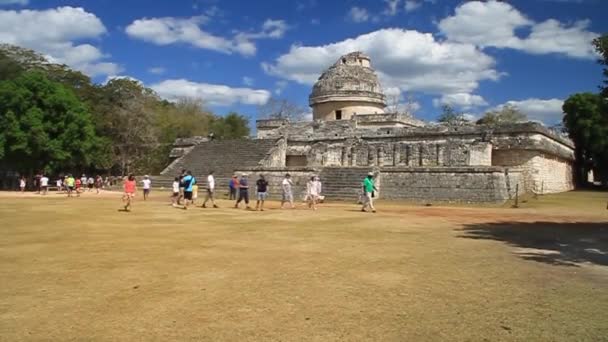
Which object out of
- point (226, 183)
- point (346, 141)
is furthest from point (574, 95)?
point (226, 183)

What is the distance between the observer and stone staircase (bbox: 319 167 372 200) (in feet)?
77.0

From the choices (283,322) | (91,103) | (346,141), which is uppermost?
(91,103)

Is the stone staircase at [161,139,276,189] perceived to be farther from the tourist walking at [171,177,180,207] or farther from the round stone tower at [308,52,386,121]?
the tourist walking at [171,177,180,207]

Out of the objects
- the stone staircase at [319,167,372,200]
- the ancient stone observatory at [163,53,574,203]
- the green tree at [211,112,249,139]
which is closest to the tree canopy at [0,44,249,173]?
the green tree at [211,112,249,139]

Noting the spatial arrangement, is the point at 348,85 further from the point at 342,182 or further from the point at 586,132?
the point at 586,132

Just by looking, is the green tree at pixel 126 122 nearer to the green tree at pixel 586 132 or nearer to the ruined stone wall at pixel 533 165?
the ruined stone wall at pixel 533 165

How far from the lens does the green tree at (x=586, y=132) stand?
107ft

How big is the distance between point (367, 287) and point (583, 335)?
2.50 meters

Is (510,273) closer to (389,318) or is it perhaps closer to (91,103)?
(389,318)

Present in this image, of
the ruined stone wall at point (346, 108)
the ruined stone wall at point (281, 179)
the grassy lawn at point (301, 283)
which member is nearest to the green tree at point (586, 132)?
the ruined stone wall at point (346, 108)

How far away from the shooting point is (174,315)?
16.9 ft

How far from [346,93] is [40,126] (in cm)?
1954

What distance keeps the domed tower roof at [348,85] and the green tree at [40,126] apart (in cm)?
1583

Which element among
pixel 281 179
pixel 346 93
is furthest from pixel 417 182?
pixel 346 93
